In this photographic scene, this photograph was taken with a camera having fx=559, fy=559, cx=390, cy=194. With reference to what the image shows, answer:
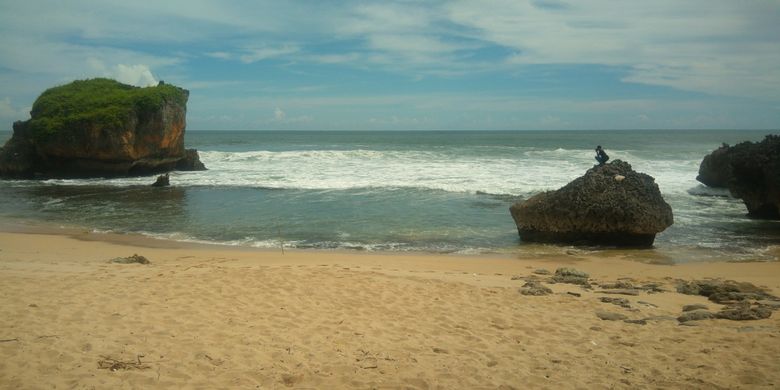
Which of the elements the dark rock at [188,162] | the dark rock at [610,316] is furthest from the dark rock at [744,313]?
the dark rock at [188,162]

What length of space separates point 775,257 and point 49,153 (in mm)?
31924

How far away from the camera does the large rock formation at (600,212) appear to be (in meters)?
13.0

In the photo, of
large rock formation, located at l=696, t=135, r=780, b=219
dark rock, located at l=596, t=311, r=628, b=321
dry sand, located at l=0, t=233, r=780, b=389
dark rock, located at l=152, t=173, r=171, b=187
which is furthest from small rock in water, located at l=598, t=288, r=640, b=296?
dark rock, located at l=152, t=173, r=171, b=187

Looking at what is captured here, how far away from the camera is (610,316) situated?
7164 mm

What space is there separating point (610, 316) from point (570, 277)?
2.47 meters

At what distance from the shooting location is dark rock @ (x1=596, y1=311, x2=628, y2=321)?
708 cm

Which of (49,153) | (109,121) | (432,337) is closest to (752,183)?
(432,337)

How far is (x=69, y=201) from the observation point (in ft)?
68.6

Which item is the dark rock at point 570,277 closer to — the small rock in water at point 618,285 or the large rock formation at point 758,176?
the small rock in water at point 618,285

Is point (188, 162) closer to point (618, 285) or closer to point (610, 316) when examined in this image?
point (618, 285)

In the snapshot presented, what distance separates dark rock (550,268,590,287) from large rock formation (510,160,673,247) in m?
3.65

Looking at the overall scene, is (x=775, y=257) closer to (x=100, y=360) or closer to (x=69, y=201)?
(x=100, y=360)

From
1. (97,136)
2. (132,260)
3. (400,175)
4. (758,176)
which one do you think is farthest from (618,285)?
(97,136)

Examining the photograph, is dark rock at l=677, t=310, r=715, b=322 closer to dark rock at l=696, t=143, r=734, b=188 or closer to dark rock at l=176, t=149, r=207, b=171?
dark rock at l=696, t=143, r=734, b=188
